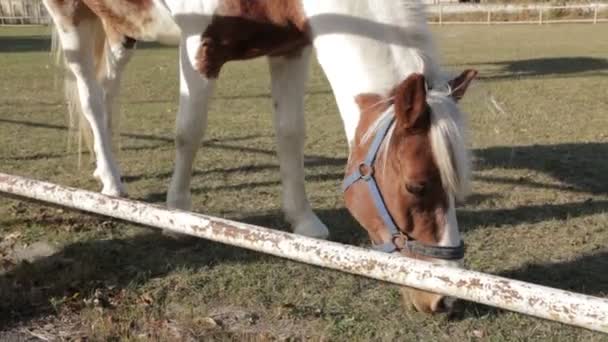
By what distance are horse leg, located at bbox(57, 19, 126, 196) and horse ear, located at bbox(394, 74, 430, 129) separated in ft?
9.38

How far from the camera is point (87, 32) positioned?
5.03 metres

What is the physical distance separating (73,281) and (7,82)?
1091 centimetres

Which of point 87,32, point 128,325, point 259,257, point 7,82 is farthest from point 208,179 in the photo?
point 7,82

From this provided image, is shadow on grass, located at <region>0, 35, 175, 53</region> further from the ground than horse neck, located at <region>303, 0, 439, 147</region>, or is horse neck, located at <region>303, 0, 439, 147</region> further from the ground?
horse neck, located at <region>303, 0, 439, 147</region>

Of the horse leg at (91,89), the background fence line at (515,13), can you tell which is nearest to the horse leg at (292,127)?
the horse leg at (91,89)

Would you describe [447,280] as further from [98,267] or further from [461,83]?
[98,267]

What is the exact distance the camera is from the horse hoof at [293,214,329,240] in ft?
13.6

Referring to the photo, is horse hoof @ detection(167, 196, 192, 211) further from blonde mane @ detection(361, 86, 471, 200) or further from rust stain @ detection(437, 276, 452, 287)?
rust stain @ detection(437, 276, 452, 287)

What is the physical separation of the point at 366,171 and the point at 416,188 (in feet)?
0.91

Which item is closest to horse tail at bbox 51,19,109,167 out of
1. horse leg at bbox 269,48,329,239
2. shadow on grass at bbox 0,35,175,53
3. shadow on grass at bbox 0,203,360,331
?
shadow on grass at bbox 0,203,360,331

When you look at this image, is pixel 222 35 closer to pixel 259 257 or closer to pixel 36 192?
pixel 259 257

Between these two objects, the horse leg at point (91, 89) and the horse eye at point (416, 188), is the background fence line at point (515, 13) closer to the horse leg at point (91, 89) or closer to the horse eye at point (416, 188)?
the horse leg at point (91, 89)

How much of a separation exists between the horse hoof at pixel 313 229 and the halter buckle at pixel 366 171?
126 cm

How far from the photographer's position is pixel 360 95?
10.0ft
